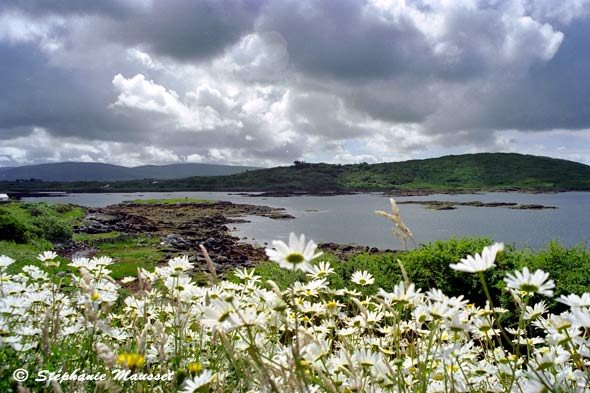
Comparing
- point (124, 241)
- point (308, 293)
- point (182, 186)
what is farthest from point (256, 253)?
point (182, 186)

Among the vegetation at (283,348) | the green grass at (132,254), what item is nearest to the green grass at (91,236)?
the green grass at (132,254)

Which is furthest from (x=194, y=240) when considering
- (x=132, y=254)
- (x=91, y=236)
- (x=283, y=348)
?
(x=283, y=348)

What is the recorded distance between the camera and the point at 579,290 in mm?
9008

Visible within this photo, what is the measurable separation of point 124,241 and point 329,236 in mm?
19694

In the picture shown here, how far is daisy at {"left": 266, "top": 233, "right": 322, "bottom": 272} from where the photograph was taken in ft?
6.07

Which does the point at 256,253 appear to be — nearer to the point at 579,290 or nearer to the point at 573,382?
the point at 579,290

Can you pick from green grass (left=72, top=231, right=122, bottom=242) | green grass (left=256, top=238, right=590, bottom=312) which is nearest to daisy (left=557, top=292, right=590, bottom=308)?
green grass (left=256, top=238, right=590, bottom=312)

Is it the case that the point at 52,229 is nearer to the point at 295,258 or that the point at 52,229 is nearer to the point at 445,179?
the point at 295,258

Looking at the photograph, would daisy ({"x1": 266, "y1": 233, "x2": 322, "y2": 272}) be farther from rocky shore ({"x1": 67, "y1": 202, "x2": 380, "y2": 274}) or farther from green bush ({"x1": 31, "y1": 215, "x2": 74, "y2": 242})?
green bush ({"x1": 31, "y1": 215, "x2": 74, "y2": 242})

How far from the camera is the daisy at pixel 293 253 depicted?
6.07ft

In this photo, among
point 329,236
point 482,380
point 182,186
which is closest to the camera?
point 482,380

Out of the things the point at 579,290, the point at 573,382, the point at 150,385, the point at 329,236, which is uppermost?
the point at 573,382

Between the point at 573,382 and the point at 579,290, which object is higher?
the point at 573,382

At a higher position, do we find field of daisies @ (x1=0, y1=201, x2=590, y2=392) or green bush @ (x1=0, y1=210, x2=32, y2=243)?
field of daisies @ (x1=0, y1=201, x2=590, y2=392)
